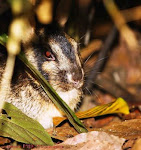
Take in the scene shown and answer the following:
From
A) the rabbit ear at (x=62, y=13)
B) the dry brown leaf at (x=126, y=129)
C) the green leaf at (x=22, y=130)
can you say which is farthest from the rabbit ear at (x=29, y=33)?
the dry brown leaf at (x=126, y=129)

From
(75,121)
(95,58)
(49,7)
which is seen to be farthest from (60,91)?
(95,58)

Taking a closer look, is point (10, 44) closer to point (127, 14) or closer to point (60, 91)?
point (60, 91)

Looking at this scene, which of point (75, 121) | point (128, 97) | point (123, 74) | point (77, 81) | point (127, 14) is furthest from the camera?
point (123, 74)

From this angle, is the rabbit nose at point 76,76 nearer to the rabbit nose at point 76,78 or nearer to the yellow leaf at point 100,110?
the rabbit nose at point 76,78

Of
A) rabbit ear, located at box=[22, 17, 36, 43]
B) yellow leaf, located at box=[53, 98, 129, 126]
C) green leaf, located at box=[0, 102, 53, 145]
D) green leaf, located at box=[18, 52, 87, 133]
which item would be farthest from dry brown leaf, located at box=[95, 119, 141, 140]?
rabbit ear, located at box=[22, 17, 36, 43]

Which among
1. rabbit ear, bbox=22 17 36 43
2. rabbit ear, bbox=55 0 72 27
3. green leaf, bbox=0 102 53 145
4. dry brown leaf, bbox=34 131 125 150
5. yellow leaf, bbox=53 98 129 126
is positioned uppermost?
rabbit ear, bbox=55 0 72 27

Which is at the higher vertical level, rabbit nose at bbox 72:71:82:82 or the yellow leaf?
rabbit nose at bbox 72:71:82:82

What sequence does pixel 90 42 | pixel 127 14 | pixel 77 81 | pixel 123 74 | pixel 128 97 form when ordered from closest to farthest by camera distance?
1. pixel 77 81
2. pixel 127 14
3. pixel 128 97
4. pixel 90 42
5. pixel 123 74

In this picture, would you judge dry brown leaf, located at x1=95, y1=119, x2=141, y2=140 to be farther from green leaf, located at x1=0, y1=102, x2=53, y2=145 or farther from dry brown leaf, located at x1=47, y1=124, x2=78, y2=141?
green leaf, located at x1=0, y1=102, x2=53, y2=145
